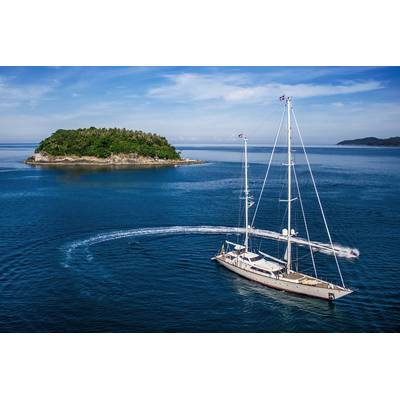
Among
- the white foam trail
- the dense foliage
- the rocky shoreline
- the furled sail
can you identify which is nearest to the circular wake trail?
the white foam trail

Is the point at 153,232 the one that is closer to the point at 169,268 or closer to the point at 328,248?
the point at 169,268

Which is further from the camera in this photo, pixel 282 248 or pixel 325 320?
pixel 282 248

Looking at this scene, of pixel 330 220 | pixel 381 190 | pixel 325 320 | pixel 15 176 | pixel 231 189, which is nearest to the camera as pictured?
pixel 325 320

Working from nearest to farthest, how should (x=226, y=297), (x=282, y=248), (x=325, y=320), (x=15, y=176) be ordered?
(x=325, y=320), (x=226, y=297), (x=282, y=248), (x=15, y=176)

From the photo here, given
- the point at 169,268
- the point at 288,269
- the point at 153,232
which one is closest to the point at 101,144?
the point at 153,232

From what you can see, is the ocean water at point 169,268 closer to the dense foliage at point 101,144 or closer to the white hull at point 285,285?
the white hull at point 285,285

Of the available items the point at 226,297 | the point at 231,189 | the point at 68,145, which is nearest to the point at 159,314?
the point at 226,297

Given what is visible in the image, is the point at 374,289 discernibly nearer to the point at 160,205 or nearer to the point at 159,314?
the point at 159,314
